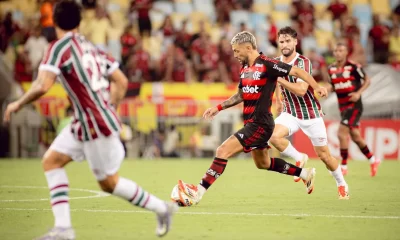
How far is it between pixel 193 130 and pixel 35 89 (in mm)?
16166

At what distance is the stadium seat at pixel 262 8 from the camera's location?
27047 mm

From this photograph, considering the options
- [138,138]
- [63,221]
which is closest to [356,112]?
[138,138]

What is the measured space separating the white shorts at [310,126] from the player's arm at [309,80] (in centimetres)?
234

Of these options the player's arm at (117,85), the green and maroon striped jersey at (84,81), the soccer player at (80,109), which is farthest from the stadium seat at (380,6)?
the green and maroon striped jersey at (84,81)

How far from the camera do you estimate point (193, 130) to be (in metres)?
23.1

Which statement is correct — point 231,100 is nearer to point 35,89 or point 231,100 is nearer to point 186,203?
point 186,203

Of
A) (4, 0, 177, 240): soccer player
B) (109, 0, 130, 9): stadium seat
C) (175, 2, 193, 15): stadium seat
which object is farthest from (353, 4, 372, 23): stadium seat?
(4, 0, 177, 240): soccer player

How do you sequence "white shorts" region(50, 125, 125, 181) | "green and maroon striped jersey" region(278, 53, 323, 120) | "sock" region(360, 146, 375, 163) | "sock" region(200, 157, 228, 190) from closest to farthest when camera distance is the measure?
"white shorts" region(50, 125, 125, 181) < "sock" region(200, 157, 228, 190) < "green and maroon striped jersey" region(278, 53, 323, 120) < "sock" region(360, 146, 375, 163)

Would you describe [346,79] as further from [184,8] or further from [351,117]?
[184,8]

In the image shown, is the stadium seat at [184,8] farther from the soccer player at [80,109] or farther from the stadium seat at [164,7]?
the soccer player at [80,109]

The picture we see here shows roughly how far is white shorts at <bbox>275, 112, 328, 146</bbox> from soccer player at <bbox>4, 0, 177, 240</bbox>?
486cm

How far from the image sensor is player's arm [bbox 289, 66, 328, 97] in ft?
30.9

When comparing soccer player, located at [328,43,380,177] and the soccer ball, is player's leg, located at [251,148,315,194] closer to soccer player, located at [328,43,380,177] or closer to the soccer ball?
the soccer ball

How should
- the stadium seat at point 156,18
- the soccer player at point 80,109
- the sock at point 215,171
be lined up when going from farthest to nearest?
the stadium seat at point 156,18
the sock at point 215,171
the soccer player at point 80,109
